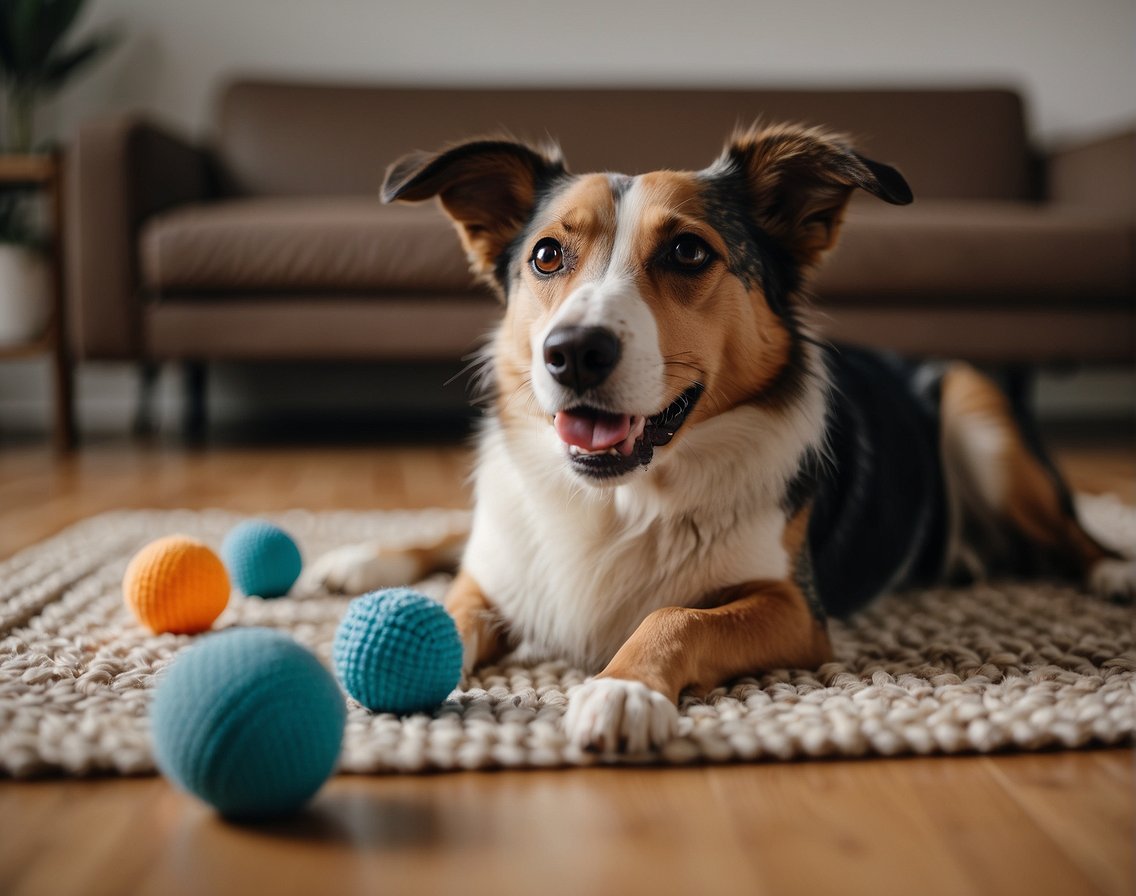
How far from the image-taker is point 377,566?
2.06 meters

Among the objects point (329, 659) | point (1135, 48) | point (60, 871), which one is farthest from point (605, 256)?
point (1135, 48)

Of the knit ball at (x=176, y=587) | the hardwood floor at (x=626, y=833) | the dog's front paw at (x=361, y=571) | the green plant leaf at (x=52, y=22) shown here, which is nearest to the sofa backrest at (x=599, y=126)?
the green plant leaf at (x=52, y=22)

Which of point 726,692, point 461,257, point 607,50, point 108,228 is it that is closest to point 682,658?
point 726,692

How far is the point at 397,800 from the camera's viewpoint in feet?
3.48

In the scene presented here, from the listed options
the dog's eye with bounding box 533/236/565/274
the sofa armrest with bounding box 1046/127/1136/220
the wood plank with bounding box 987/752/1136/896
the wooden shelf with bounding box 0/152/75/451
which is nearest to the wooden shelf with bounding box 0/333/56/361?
the wooden shelf with bounding box 0/152/75/451

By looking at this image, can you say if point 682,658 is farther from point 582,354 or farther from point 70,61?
point 70,61

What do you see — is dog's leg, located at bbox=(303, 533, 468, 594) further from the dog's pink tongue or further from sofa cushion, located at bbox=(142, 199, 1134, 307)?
sofa cushion, located at bbox=(142, 199, 1134, 307)

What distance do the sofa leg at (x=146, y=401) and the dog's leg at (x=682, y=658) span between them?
14.1ft

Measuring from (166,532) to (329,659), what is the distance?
1.24m

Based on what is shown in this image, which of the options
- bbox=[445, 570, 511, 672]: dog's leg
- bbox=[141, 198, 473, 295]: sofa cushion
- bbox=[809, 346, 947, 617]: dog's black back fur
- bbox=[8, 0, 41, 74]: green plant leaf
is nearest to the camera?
bbox=[445, 570, 511, 672]: dog's leg

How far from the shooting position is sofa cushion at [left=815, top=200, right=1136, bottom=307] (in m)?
3.84

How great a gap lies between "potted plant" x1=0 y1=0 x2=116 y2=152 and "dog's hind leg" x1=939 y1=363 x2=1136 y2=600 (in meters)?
4.39

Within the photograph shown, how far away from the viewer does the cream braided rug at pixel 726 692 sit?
3.79 feet

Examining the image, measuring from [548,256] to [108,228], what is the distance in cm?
289
